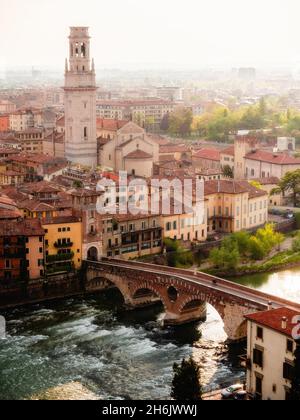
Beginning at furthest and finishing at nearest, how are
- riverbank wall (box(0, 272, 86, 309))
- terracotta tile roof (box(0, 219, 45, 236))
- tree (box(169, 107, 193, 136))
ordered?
tree (box(169, 107, 193, 136)), terracotta tile roof (box(0, 219, 45, 236)), riverbank wall (box(0, 272, 86, 309))

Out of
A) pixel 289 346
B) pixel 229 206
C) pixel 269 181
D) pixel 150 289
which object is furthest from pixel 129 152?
pixel 289 346

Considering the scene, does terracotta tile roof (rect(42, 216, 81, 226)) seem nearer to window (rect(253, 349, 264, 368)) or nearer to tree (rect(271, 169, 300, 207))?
window (rect(253, 349, 264, 368))

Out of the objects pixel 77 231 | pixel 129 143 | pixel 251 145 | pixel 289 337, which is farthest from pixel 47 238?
pixel 251 145

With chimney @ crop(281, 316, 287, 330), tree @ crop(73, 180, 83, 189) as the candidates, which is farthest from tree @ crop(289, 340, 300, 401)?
tree @ crop(73, 180, 83, 189)

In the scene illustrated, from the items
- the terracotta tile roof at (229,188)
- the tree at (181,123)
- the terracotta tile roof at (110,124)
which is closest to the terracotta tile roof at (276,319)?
the terracotta tile roof at (229,188)

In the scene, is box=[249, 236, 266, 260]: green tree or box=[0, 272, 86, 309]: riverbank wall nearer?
box=[0, 272, 86, 309]: riverbank wall

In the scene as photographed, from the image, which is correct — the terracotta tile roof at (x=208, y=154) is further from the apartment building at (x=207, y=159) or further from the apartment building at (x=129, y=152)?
the apartment building at (x=129, y=152)

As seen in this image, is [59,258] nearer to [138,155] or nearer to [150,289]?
[150,289]
